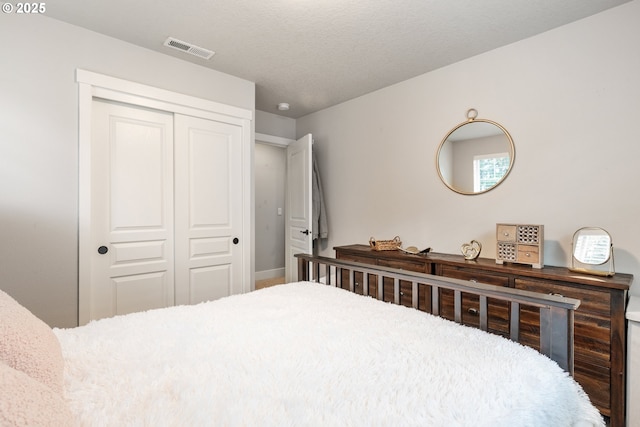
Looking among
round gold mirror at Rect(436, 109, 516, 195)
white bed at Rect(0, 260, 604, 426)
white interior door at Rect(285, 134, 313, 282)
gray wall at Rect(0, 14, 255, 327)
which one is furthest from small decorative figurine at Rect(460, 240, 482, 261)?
gray wall at Rect(0, 14, 255, 327)

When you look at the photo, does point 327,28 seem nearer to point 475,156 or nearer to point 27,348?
point 475,156

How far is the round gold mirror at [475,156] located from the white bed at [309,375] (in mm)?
1653

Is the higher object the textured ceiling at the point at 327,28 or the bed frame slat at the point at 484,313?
the textured ceiling at the point at 327,28

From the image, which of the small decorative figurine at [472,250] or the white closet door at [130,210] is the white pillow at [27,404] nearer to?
the white closet door at [130,210]

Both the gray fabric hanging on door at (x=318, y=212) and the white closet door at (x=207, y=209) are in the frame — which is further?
the gray fabric hanging on door at (x=318, y=212)

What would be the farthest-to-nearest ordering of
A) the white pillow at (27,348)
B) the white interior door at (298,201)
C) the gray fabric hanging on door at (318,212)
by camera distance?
the gray fabric hanging on door at (318,212) < the white interior door at (298,201) < the white pillow at (27,348)

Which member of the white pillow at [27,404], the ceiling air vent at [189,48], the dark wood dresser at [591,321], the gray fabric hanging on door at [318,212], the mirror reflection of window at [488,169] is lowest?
the dark wood dresser at [591,321]

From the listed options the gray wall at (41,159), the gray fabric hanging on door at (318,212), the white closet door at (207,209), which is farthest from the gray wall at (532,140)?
the gray wall at (41,159)

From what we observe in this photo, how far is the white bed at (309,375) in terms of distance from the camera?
2.36ft

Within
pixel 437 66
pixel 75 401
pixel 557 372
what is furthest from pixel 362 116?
pixel 75 401

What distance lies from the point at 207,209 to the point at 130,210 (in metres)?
0.62

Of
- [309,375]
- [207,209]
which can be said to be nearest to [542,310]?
[309,375]

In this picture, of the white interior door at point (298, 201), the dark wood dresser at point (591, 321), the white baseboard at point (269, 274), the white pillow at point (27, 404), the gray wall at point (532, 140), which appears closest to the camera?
the white pillow at point (27, 404)

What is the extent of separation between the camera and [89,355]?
39.0 inches
